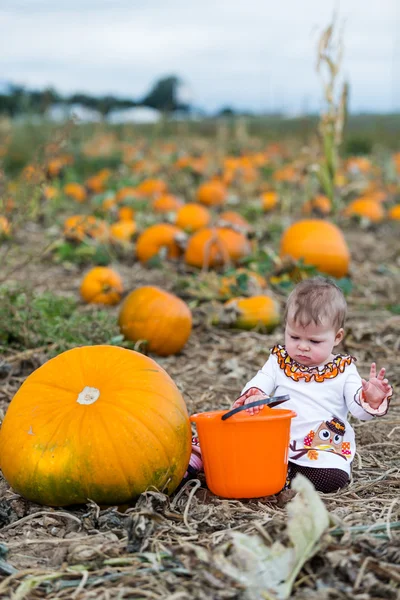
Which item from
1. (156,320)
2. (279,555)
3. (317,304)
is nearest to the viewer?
(279,555)

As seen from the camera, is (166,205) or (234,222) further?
(166,205)

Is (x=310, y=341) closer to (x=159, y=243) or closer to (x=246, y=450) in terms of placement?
(x=246, y=450)

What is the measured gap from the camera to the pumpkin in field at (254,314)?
4723 mm

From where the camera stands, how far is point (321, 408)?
9.06ft

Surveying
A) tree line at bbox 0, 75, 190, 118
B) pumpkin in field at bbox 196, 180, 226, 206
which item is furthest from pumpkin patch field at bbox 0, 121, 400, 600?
tree line at bbox 0, 75, 190, 118

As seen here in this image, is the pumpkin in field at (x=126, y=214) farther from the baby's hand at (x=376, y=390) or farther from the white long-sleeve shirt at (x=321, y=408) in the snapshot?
the baby's hand at (x=376, y=390)

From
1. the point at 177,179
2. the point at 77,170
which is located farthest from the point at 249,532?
the point at 77,170

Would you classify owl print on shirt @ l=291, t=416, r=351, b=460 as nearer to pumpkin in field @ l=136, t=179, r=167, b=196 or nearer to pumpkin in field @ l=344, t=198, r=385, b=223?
pumpkin in field @ l=344, t=198, r=385, b=223

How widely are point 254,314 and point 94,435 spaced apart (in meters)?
2.46

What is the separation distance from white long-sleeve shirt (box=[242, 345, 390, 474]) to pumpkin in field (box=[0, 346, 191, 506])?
43 cm

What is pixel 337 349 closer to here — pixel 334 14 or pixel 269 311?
pixel 269 311

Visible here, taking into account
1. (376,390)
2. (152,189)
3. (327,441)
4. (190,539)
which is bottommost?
(190,539)

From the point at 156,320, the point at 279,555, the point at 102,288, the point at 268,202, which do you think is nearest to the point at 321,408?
the point at 279,555

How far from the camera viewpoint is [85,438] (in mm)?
2395
